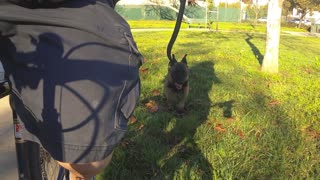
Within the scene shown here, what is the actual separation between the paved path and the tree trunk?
612 centimetres

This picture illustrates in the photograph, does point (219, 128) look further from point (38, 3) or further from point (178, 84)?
point (38, 3)

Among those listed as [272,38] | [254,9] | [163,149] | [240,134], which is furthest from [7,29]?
[254,9]

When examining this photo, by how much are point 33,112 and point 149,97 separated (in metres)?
4.45

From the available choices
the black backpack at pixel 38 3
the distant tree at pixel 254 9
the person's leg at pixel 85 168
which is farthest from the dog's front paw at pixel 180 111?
the distant tree at pixel 254 9

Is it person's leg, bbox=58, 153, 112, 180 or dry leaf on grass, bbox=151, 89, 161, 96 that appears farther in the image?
dry leaf on grass, bbox=151, 89, 161, 96

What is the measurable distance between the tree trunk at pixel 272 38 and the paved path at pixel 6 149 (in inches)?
241

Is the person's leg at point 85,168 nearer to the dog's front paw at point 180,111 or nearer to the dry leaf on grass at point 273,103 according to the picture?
the dog's front paw at point 180,111

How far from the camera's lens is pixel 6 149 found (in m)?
3.77

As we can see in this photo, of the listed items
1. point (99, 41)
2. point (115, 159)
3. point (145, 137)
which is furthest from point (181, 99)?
point (99, 41)

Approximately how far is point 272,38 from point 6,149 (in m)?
7.14

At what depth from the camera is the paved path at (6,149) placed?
328 centimetres

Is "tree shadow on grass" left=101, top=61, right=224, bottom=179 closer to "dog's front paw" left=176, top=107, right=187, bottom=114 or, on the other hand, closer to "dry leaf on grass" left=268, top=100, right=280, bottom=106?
"dog's front paw" left=176, top=107, right=187, bottom=114

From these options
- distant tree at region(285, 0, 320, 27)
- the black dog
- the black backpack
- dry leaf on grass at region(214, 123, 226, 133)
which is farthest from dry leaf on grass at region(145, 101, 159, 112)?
distant tree at region(285, 0, 320, 27)

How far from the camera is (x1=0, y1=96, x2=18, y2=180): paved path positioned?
3281mm
